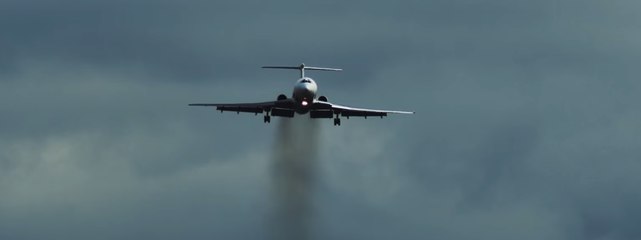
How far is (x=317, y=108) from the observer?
166 m

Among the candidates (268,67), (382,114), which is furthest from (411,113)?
(268,67)

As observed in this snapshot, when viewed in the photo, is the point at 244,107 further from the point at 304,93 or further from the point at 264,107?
the point at 304,93

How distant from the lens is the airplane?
16338cm

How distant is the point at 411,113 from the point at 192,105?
2338 centimetres

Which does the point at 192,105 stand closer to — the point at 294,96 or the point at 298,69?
the point at 294,96

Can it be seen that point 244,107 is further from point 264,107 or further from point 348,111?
point 348,111

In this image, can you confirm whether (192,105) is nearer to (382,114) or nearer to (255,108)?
(255,108)

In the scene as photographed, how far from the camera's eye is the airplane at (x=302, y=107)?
536 ft

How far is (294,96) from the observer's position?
16388 cm

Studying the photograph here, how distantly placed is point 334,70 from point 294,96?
9354 mm

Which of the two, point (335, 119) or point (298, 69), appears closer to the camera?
point (335, 119)

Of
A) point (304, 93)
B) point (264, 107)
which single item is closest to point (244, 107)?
point (264, 107)

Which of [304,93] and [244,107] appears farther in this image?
[244,107]

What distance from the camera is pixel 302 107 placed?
165m
